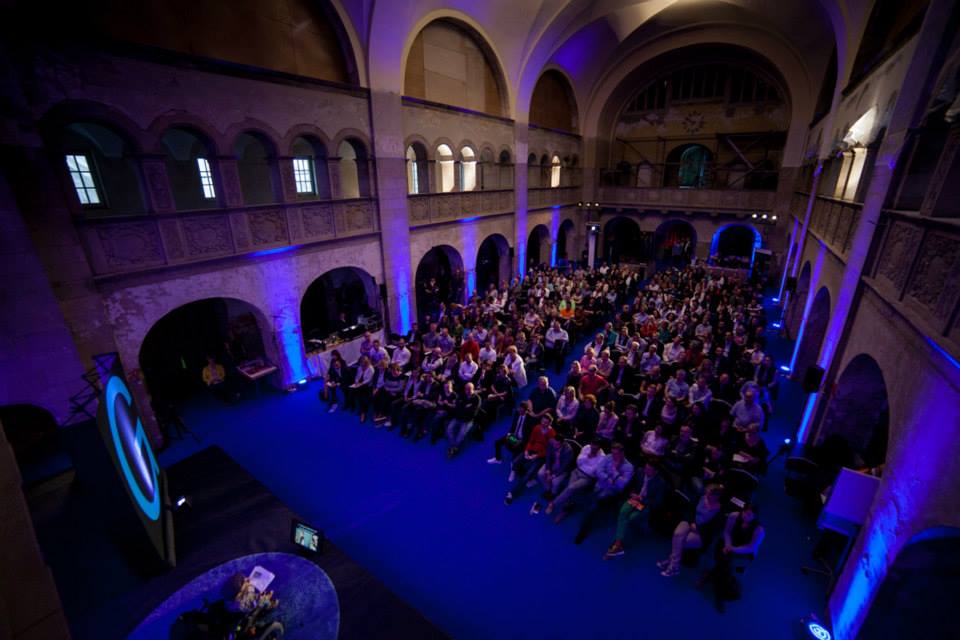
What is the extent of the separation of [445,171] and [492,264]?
5700mm

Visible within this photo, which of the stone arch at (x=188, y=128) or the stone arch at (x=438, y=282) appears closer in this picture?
the stone arch at (x=188, y=128)

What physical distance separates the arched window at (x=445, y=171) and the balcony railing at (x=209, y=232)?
15.4 ft

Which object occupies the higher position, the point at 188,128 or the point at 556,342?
the point at 188,128

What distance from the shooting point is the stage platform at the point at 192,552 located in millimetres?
4586

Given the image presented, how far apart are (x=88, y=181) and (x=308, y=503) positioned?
942 centimetres

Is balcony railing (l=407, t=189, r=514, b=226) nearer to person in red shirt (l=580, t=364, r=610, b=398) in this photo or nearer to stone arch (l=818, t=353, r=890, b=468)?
person in red shirt (l=580, t=364, r=610, b=398)

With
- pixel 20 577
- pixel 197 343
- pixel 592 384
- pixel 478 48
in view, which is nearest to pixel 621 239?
pixel 478 48

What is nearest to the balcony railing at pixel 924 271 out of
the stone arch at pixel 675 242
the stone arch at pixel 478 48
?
the stone arch at pixel 478 48

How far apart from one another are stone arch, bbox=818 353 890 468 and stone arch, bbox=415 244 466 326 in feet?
36.0

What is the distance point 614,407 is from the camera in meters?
7.25

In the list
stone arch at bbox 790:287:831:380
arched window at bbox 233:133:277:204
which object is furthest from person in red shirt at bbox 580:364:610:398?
arched window at bbox 233:133:277:204

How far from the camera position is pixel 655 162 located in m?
24.0

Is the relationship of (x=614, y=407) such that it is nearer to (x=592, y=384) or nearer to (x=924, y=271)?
(x=592, y=384)

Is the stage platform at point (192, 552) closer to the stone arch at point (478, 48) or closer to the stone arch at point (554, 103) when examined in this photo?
the stone arch at point (478, 48)
